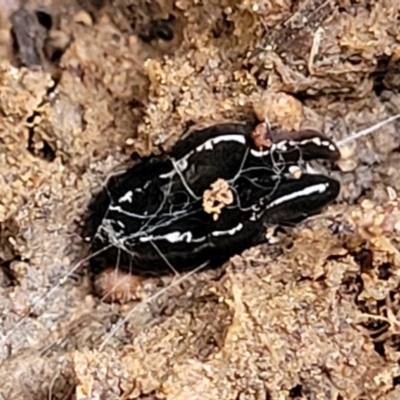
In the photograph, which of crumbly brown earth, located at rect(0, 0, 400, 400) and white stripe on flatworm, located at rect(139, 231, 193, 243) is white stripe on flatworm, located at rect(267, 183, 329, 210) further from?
white stripe on flatworm, located at rect(139, 231, 193, 243)

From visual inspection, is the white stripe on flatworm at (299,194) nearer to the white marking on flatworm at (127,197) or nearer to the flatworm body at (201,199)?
the flatworm body at (201,199)

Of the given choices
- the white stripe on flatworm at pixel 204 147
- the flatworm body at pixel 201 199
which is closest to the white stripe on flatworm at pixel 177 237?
the flatworm body at pixel 201 199

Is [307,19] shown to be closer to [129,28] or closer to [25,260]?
[129,28]

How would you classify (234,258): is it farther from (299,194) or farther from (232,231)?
(299,194)

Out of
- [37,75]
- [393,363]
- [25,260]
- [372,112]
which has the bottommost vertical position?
[393,363]

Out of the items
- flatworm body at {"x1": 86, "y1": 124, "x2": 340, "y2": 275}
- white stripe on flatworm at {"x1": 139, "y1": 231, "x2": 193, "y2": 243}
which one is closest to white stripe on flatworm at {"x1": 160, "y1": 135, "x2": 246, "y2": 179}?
flatworm body at {"x1": 86, "y1": 124, "x2": 340, "y2": 275}

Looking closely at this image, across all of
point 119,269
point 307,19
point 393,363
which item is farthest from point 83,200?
point 393,363

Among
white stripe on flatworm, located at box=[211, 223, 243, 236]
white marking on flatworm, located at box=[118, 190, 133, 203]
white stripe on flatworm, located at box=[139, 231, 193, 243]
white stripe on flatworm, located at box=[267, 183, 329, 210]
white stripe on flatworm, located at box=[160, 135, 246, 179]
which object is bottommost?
white stripe on flatworm, located at box=[139, 231, 193, 243]
